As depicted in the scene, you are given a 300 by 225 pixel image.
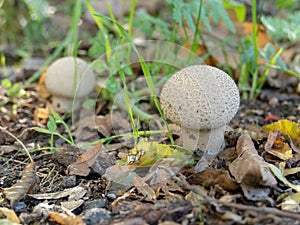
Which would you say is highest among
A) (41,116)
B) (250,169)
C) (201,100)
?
(201,100)

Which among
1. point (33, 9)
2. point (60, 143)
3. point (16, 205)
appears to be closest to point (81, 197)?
point (16, 205)

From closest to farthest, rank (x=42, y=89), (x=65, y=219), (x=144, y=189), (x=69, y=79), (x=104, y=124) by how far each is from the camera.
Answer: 1. (x=65, y=219)
2. (x=144, y=189)
3. (x=104, y=124)
4. (x=69, y=79)
5. (x=42, y=89)

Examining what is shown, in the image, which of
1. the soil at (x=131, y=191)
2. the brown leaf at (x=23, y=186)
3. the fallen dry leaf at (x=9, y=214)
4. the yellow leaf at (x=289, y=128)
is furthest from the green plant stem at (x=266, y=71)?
the fallen dry leaf at (x=9, y=214)

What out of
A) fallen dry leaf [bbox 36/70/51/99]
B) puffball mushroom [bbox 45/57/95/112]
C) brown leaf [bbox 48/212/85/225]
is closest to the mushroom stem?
brown leaf [bbox 48/212/85/225]

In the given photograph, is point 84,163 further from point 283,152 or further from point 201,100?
point 283,152

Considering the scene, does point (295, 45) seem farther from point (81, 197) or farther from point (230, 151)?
point (81, 197)

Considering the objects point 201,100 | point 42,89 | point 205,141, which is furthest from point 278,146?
point 42,89

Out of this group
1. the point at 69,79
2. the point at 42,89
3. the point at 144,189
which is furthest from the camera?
the point at 42,89
